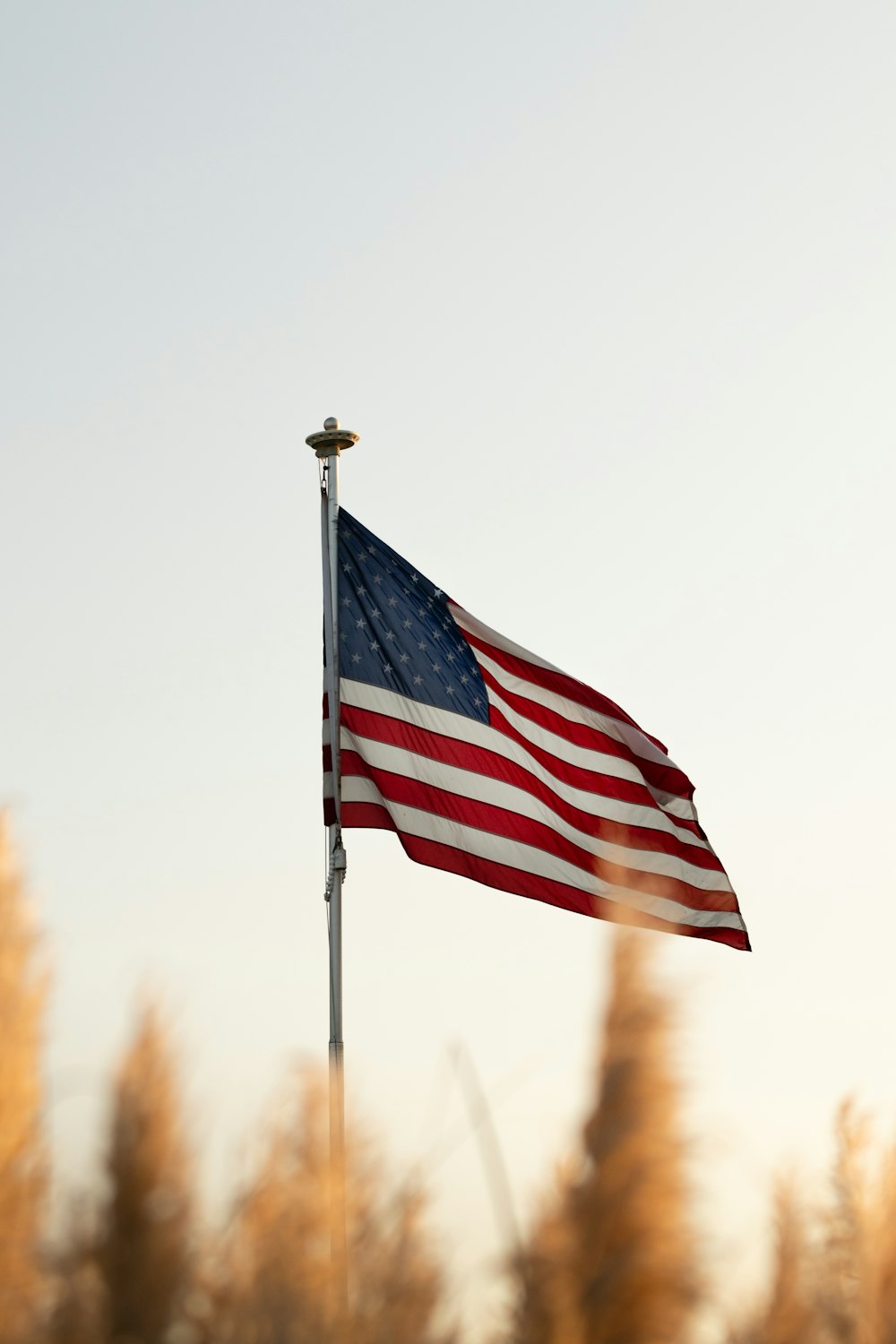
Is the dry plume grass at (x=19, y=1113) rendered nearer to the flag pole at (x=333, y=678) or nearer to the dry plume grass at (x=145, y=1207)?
the dry plume grass at (x=145, y=1207)

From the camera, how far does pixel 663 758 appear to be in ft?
39.2

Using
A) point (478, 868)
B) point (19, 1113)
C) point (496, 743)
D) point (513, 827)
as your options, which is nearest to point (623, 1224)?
point (19, 1113)

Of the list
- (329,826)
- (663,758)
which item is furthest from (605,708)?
(329,826)

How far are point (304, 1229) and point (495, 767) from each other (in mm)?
6790

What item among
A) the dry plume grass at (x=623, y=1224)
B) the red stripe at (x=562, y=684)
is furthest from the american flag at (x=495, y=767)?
the dry plume grass at (x=623, y=1224)

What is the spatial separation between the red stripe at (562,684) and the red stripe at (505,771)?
688 mm

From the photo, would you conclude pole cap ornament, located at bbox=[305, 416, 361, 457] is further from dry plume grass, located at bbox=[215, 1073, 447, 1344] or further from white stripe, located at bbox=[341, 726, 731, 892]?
dry plume grass, located at bbox=[215, 1073, 447, 1344]

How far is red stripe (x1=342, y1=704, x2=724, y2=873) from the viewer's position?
10875 mm

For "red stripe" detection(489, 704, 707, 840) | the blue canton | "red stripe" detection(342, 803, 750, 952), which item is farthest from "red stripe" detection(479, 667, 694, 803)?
"red stripe" detection(342, 803, 750, 952)

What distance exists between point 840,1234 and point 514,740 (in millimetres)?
5718

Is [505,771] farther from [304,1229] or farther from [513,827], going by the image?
[304,1229]

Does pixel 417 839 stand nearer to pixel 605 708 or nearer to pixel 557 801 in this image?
pixel 557 801

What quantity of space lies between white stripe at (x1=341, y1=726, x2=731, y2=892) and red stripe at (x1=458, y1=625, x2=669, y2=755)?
0.86 meters

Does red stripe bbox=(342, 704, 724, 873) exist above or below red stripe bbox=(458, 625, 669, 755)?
below
